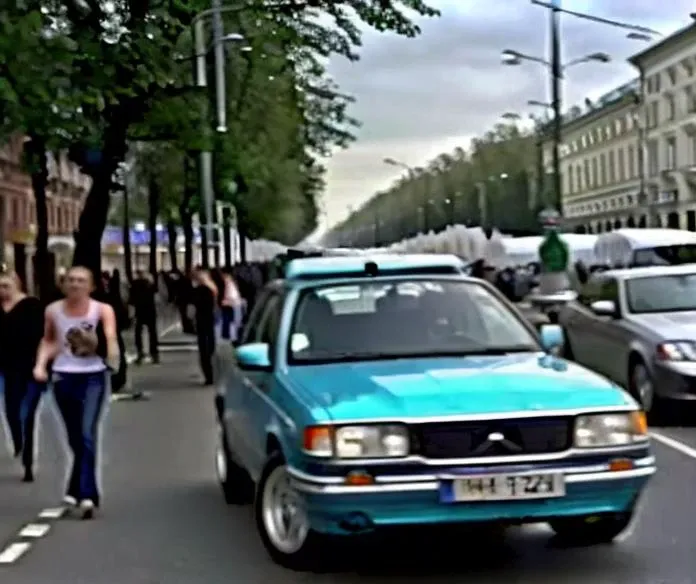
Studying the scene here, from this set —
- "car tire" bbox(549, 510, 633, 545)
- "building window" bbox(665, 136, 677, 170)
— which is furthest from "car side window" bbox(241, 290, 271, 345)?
"building window" bbox(665, 136, 677, 170)

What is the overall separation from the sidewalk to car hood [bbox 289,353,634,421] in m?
2.53

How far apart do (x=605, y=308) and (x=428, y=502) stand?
1006 cm

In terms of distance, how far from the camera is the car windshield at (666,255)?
1763 inches

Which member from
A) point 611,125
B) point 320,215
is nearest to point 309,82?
point 320,215

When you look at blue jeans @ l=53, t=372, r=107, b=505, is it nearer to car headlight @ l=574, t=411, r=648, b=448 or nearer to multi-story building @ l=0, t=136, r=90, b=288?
car headlight @ l=574, t=411, r=648, b=448

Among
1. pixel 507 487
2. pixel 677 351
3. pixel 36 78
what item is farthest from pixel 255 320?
pixel 677 351

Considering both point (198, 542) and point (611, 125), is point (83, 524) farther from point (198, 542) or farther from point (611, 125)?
point (611, 125)

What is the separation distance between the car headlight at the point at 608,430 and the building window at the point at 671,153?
9655 cm

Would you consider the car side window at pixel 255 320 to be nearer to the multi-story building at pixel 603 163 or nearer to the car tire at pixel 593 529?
the car tire at pixel 593 529

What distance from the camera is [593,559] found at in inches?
356

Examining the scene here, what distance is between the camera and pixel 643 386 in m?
16.8

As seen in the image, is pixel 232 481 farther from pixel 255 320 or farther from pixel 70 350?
pixel 70 350

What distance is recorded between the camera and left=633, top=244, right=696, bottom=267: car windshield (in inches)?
1763

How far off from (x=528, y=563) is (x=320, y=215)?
107 metres
